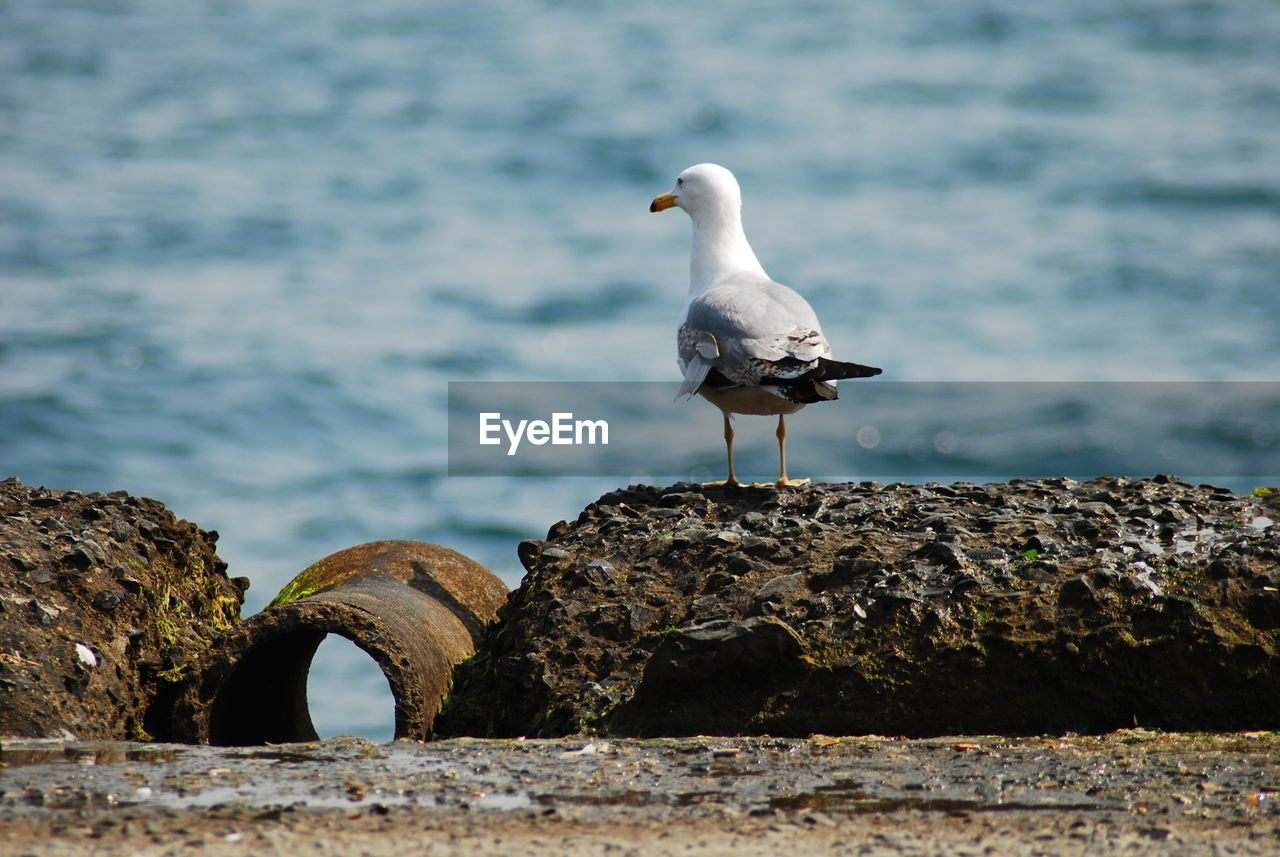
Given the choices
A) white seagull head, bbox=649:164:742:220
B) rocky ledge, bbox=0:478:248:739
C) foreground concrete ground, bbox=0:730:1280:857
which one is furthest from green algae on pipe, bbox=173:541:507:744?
white seagull head, bbox=649:164:742:220

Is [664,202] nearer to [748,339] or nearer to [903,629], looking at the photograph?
[748,339]

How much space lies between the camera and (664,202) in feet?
26.0

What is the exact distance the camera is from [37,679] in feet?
15.5

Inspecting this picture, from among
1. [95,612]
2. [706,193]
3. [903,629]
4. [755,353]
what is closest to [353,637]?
[95,612]

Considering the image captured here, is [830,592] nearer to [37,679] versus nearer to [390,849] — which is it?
[390,849]

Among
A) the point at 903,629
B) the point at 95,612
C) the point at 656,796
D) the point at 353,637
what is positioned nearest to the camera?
the point at 656,796

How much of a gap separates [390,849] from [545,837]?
368 millimetres

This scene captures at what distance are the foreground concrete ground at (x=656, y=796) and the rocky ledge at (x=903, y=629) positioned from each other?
0.83ft

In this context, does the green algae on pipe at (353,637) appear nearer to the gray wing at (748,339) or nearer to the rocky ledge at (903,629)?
the rocky ledge at (903,629)

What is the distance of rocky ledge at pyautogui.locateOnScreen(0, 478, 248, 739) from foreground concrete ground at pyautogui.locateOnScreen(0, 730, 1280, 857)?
1.37 ft

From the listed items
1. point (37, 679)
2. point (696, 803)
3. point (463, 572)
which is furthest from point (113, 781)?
point (463, 572)

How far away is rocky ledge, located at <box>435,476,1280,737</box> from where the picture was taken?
179 inches

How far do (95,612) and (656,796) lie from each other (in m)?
2.78

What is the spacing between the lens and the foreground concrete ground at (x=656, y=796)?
3.08m
